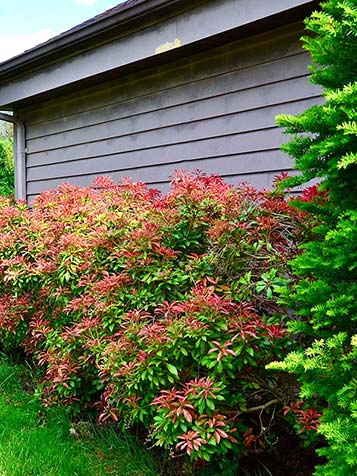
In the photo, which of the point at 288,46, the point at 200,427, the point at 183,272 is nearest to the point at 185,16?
the point at 288,46

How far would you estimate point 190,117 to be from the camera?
15.9ft

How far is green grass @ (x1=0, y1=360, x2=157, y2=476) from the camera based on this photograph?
9.99 feet

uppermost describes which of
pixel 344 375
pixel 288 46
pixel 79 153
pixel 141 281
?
pixel 288 46

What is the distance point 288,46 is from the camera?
12.9ft

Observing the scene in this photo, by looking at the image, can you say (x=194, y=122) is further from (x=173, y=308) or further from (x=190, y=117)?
(x=173, y=308)

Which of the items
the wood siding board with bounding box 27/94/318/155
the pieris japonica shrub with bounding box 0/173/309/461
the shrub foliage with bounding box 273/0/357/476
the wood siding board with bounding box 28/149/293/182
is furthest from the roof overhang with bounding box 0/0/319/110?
the shrub foliage with bounding box 273/0/357/476

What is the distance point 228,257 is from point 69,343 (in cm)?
129

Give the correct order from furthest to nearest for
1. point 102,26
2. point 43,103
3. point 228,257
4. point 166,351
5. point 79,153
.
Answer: point 43,103
point 79,153
point 102,26
point 228,257
point 166,351

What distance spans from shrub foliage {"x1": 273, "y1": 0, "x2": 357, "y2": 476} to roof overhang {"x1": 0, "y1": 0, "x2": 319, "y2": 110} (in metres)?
1.77

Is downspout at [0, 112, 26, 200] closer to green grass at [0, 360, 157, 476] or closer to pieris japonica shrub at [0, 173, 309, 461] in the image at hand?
pieris japonica shrub at [0, 173, 309, 461]

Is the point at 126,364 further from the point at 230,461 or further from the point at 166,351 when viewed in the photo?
the point at 230,461

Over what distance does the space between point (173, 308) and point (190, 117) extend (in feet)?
8.58

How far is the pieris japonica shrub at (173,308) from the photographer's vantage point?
254 centimetres

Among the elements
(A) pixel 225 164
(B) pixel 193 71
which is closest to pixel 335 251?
(A) pixel 225 164
